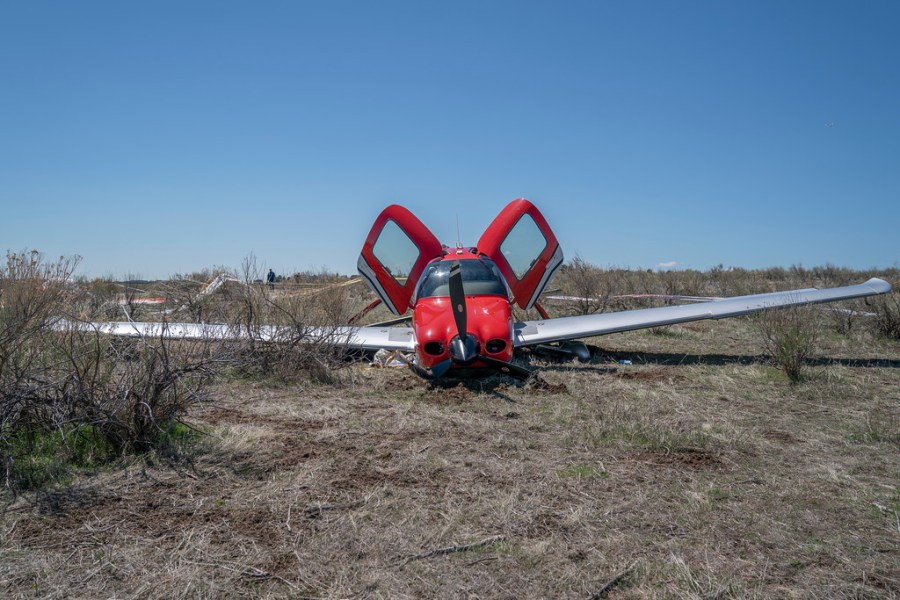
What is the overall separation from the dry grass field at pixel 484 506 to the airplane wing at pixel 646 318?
252cm

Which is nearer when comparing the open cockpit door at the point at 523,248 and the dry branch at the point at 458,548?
the dry branch at the point at 458,548

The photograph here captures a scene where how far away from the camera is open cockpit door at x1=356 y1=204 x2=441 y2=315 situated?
1029cm

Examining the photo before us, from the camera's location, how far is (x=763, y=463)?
4.38 m

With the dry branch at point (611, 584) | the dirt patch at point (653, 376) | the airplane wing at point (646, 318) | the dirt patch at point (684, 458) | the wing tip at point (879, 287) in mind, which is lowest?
the dry branch at point (611, 584)

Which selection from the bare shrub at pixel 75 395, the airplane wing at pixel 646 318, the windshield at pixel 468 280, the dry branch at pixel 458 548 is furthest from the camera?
the airplane wing at pixel 646 318

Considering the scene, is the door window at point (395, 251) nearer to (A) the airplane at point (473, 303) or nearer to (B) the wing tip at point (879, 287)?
(A) the airplane at point (473, 303)

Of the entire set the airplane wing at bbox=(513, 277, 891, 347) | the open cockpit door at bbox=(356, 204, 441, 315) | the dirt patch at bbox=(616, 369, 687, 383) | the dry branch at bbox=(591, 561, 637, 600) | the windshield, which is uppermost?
the open cockpit door at bbox=(356, 204, 441, 315)

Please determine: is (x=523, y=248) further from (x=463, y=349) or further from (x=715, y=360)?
(x=463, y=349)

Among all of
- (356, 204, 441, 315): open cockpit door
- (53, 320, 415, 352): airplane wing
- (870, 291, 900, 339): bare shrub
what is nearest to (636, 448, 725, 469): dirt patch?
(53, 320, 415, 352): airplane wing

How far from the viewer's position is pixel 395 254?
1043 centimetres

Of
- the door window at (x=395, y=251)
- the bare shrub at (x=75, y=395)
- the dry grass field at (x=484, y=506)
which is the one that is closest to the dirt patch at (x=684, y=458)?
the dry grass field at (x=484, y=506)

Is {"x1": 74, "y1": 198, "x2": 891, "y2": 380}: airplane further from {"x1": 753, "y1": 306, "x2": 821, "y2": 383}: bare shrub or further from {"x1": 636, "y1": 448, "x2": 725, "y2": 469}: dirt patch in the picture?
{"x1": 636, "y1": 448, "x2": 725, "y2": 469}: dirt patch

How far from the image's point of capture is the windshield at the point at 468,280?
8242 millimetres

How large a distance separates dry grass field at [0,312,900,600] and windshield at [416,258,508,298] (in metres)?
2.28
